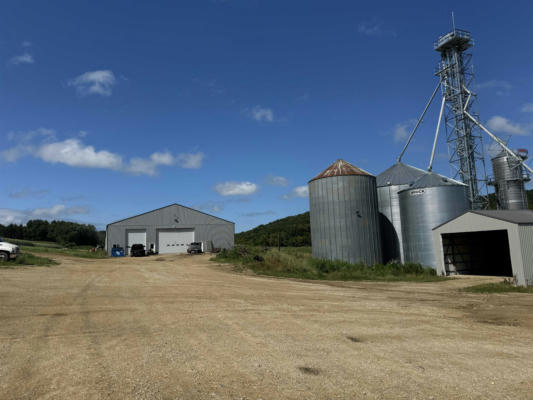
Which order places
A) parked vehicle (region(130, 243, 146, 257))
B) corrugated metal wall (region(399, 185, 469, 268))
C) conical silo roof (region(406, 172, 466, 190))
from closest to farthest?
corrugated metal wall (region(399, 185, 469, 268)) < conical silo roof (region(406, 172, 466, 190)) < parked vehicle (region(130, 243, 146, 257))

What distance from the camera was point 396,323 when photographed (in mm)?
9383

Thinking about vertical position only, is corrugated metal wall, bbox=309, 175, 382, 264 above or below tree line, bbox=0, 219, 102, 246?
below

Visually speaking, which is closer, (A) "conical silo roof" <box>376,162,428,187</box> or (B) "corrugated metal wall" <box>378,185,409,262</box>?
(B) "corrugated metal wall" <box>378,185,409,262</box>

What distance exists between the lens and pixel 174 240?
52.2m

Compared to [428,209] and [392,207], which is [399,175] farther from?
[428,209]

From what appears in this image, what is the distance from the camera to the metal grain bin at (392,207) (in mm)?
29906

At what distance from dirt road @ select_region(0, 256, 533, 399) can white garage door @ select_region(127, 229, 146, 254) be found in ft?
127

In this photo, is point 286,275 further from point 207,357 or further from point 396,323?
point 207,357

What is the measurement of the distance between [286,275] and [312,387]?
1824 centimetres

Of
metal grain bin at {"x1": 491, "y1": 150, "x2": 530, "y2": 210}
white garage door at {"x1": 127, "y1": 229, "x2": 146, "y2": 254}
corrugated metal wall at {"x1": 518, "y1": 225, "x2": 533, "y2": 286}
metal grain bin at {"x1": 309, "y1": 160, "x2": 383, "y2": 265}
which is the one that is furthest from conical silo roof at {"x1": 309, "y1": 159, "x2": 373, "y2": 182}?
white garage door at {"x1": 127, "y1": 229, "x2": 146, "y2": 254}

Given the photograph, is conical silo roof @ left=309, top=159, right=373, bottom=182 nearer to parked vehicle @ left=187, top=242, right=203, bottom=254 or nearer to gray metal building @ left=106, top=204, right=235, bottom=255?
parked vehicle @ left=187, top=242, right=203, bottom=254

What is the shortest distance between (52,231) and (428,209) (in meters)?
115

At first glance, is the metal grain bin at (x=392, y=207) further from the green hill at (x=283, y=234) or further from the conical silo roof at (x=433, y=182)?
the green hill at (x=283, y=234)

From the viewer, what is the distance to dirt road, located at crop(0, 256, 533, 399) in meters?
5.02
